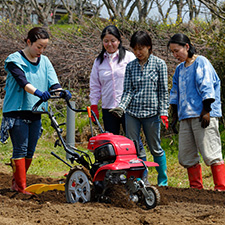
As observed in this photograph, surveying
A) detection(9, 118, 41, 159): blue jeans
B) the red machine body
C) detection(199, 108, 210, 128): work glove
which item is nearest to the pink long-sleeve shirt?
detection(9, 118, 41, 159): blue jeans

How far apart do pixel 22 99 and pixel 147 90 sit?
1.53m

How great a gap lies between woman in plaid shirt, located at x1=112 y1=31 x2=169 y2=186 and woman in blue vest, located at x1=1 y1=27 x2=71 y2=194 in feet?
2.78

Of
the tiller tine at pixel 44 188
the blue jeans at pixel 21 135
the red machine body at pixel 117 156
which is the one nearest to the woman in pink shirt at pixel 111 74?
the blue jeans at pixel 21 135

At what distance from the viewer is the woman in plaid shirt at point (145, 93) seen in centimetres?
498

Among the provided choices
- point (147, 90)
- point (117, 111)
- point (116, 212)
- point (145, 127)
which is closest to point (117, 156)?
point (116, 212)

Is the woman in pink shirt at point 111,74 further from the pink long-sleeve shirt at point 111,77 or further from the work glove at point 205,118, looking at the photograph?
the work glove at point 205,118

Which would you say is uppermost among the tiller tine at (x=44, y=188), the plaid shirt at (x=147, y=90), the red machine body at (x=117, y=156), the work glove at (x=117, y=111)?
the plaid shirt at (x=147, y=90)

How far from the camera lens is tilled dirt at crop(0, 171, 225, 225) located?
10.7 ft

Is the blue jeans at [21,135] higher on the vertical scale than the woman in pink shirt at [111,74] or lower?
lower

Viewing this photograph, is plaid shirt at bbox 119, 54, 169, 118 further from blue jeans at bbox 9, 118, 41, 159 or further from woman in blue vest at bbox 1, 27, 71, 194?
blue jeans at bbox 9, 118, 41, 159

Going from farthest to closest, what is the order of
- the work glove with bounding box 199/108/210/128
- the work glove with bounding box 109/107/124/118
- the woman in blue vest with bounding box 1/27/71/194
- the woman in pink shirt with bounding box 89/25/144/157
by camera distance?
the woman in pink shirt with bounding box 89/25/144/157 < the work glove with bounding box 109/107/124/118 < the woman in blue vest with bounding box 1/27/71/194 < the work glove with bounding box 199/108/210/128

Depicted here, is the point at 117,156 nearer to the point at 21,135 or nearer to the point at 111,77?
the point at 21,135

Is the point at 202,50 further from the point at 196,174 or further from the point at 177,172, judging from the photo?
the point at 196,174

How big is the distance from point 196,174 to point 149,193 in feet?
4.97
